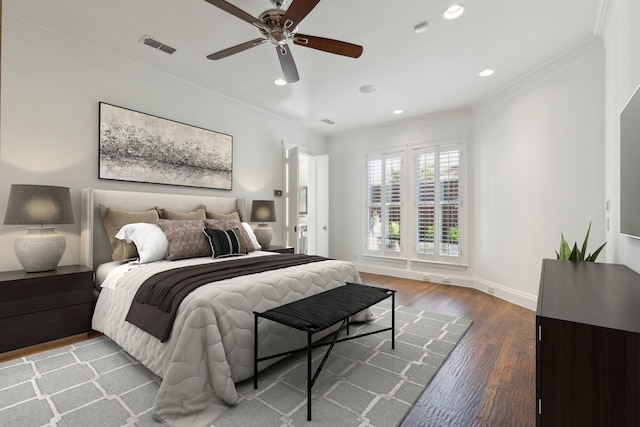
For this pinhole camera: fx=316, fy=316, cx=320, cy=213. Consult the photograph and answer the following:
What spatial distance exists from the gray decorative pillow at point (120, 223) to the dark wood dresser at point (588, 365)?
10.5 feet

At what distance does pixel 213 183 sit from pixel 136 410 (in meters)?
2.95

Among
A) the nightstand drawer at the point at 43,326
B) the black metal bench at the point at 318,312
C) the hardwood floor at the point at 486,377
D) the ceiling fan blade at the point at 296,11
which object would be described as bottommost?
the hardwood floor at the point at 486,377

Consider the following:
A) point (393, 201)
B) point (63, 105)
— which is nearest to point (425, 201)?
point (393, 201)

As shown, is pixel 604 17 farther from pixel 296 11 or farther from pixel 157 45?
pixel 157 45

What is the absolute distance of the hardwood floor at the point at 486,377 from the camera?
5.92 ft

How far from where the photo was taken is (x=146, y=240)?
9.58ft

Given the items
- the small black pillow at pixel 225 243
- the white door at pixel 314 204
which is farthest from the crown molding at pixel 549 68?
the small black pillow at pixel 225 243

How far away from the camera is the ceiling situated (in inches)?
→ 101

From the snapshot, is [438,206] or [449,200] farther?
[438,206]

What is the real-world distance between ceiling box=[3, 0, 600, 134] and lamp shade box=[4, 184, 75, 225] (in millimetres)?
1490

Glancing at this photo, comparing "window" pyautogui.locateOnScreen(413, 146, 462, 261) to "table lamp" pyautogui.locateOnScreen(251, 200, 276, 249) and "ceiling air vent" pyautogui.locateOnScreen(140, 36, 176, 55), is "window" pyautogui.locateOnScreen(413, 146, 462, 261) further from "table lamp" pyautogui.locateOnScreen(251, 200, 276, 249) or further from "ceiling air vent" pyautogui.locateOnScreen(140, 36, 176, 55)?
"ceiling air vent" pyautogui.locateOnScreen(140, 36, 176, 55)

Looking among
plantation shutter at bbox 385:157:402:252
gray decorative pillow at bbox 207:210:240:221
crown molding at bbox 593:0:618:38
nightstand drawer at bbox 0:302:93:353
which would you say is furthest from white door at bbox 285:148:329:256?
crown molding at bbox 593:0:618:38

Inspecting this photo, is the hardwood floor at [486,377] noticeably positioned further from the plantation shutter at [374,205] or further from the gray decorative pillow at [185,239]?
the plantation shutter at [374,205]

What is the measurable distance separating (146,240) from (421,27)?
314 cm
